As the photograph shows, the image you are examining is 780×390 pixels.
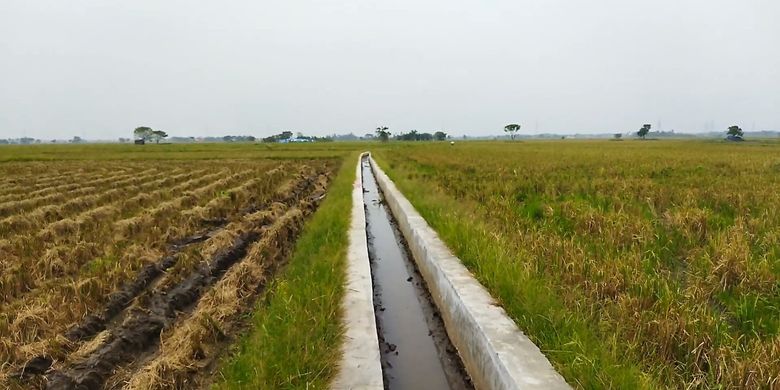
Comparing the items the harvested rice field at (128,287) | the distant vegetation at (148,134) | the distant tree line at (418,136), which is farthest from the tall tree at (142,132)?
the harvested rice field at (128,287)

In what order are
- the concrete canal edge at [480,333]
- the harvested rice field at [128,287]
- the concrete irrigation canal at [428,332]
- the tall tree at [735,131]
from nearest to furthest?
the concrete canal edge at [480,333] → the concrete irrigation canal at [428,332] → the harvested rice field at [128,287] → the tall tree at [735,131]

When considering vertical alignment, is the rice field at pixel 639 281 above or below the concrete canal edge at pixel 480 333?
above

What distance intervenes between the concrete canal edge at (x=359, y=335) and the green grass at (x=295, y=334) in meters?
0.08

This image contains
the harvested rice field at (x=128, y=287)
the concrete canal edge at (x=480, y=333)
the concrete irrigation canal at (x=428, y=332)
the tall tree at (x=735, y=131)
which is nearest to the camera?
the concrete canal edge at (x=480, y=333)

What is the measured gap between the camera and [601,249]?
220 inches

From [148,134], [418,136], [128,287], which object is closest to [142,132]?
[148,134]

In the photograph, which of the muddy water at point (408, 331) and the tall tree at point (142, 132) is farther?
the tall tree at point (142, 132)

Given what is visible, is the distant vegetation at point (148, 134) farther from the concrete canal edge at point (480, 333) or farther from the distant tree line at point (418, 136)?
the concrete canal edge at point (480, 333)

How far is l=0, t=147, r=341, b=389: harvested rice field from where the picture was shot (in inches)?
144

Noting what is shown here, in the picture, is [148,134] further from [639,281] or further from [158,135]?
[639,281]

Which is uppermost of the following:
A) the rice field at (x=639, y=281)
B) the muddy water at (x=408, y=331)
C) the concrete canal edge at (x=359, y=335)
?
the rice field at (x=639, y=281)

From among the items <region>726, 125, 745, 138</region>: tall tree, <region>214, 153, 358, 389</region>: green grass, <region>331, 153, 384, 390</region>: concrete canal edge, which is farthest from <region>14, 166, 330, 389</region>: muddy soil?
<region>726, 125, 745, 138</region>: tall tree

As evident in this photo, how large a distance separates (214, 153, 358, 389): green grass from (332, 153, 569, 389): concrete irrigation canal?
148 millimetres

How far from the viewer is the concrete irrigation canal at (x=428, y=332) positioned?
319 cm
